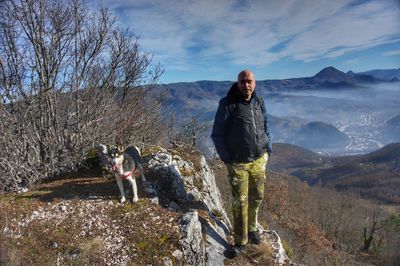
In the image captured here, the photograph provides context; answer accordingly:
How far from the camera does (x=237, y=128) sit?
6.43m

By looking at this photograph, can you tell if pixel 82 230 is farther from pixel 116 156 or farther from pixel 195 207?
pixel 195 207

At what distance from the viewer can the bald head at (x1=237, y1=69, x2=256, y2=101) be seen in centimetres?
616

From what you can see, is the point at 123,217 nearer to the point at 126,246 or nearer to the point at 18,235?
Answer: the point at 126,246

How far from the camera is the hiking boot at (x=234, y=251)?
22.5 ft

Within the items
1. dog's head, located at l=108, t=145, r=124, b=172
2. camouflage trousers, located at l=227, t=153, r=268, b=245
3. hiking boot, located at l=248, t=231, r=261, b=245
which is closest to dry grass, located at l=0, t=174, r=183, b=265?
dog's head, located at l=108, t=145, r=124, b=172

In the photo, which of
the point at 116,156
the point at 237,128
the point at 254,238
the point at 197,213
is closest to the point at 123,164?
the point at 116,156

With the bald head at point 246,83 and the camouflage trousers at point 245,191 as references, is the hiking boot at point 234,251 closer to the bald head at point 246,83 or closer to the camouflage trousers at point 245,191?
the camouflage trousers at point 245,191

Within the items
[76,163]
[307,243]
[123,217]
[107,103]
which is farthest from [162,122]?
[307,243]

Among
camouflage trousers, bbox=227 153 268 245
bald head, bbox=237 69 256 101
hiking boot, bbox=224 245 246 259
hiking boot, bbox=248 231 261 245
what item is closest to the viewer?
bald head, bbox=237 69 256 101

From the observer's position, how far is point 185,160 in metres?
10.6

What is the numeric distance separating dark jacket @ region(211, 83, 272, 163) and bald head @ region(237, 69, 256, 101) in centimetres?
15

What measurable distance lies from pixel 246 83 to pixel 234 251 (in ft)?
11.8

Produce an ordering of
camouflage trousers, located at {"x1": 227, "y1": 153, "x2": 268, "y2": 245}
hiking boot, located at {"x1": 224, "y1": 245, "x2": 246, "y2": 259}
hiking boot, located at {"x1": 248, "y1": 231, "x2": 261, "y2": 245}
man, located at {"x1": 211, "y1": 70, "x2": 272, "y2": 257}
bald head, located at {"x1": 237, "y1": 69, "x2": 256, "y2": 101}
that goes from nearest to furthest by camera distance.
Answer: bald head, located at {"x1": 237, "y1": 69, "x2": 256, "y2": 101}, man, located at {"x1": 211, "y1": 70, "x2": 272, "y2": 257}, camouflage trousers, located at {"x1": 227, "y1": 153, "x2": 268, "y2": 245}, hiking boot, located at {"x1": 224, "y1": 245, "x2": 246, "y2": 259}, hiking boot, located at {"x1": 248, "y1": 231, "x2": 261, "y2": 245}

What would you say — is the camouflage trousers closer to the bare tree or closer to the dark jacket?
the dark jacket
